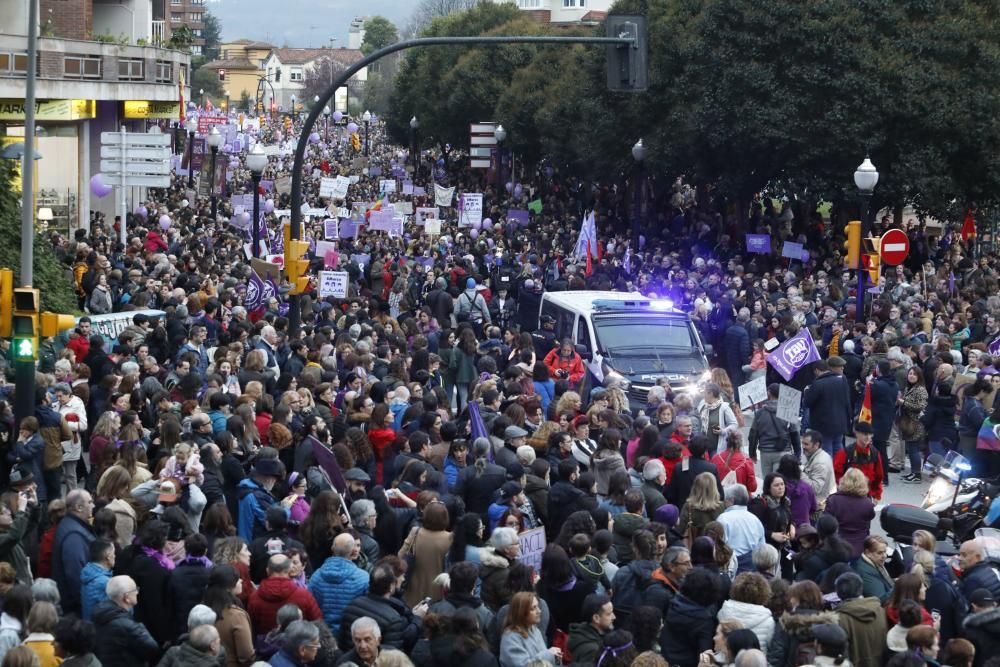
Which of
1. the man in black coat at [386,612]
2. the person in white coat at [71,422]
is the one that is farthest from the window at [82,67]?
the man in black coat at [386,612]

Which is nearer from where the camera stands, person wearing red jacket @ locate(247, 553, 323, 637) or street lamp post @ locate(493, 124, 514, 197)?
person wearing red jacket @ locate(247, 553, 323, 637)

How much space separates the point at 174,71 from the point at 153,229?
35.6ft

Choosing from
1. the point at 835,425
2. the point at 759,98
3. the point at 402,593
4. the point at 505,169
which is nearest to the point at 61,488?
the point at 402,593

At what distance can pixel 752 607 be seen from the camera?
9312 mm

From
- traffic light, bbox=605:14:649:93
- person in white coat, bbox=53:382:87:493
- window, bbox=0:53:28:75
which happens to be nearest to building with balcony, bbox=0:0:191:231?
window, bbox=0:53:28:75

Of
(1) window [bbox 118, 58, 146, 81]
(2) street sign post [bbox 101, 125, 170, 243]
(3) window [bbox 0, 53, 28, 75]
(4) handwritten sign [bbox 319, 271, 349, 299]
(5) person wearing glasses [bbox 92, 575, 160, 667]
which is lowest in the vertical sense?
(5) person wearing glasses [bbox 92, 575, 160, 667]

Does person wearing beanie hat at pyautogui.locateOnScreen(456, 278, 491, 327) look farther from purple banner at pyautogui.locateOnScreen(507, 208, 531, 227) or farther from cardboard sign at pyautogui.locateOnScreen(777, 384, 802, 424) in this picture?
purple banner at pyautogui.locateOnScreen(507, 208, 531, 227)

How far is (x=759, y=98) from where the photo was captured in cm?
3809

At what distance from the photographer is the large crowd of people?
9.27 metres

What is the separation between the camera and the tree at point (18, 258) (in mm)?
22172

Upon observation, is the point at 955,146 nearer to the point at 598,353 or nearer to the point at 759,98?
the point at 759,98

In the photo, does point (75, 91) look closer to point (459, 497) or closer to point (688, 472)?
point (688, 472)

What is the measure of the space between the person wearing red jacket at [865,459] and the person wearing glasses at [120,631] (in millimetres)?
7620

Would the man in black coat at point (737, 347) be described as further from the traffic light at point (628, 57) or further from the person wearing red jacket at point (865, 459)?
the person wearing red jacket at point (865, 459)
